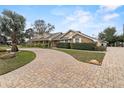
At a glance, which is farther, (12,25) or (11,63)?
(12,25)

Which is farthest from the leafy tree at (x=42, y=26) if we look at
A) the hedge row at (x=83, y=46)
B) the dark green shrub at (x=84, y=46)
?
the dark green shrub at (x=84, y=46)

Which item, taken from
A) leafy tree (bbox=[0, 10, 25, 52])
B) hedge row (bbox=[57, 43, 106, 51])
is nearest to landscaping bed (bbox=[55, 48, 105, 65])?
hedge row (bbox=[57, 43, 106, 51])

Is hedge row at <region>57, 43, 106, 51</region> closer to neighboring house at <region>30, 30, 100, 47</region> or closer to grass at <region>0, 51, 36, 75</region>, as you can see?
neighboring house at <region>30, 30, 100, 47</region>

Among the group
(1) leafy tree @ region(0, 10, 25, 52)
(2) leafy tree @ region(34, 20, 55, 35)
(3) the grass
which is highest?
(2) leafy tree @ region(34, 20, 55, 35)

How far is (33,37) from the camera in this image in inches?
1540

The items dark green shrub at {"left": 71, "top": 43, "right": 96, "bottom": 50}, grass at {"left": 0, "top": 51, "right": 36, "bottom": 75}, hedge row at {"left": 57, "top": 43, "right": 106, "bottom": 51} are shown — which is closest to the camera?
grass at {"left": 0, "top": 51, "right": 36, "bottom": 75}

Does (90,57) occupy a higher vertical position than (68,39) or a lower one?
lower

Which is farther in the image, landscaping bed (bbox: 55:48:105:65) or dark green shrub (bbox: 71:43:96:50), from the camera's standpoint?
dark green shrub (bbox: 71:43:96:50)

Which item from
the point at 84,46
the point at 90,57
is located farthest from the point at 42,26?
the point at 90,57

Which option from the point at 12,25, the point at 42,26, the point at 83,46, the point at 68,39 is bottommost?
the point at 83,46

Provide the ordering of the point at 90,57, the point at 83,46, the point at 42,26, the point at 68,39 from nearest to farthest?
the point at 90,57 < the point at 83,46 < the point at 68,39 < the point at 42,26

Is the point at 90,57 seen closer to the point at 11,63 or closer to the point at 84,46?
the point at 11,63
